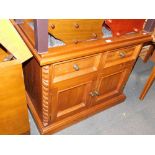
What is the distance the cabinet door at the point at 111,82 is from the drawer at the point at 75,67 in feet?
0.44

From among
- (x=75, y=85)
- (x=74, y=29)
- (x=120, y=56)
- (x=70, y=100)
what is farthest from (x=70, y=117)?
(x=74, y=29)

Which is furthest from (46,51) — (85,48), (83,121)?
(83,121)

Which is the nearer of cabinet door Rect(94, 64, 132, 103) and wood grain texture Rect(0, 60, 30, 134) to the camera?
wood grain texture Rect(0, 60, 30, 134)

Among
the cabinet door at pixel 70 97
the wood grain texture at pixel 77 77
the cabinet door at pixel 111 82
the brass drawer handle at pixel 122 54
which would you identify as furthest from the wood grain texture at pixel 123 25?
the cabinet door at pixel 70 97

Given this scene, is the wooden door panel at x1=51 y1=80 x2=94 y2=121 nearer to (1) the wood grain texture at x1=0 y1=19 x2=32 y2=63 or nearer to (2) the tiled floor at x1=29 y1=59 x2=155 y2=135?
(2) the tiled floor at x1=29 y1=59 x2=155 y2=135

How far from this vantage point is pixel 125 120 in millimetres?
1548

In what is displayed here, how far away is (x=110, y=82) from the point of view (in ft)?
4.67

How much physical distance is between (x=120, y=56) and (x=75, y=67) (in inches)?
14.8

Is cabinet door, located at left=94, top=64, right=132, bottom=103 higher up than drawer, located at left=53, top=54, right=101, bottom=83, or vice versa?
drawer, located at left=53, top=54, right=101, bottom=83

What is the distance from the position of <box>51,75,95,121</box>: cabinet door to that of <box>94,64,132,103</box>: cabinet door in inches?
3.5

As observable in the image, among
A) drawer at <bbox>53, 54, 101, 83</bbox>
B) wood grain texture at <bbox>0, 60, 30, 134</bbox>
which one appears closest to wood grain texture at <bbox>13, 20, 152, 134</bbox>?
drawer at <bbox>53, 54, 101, 83</bbox>

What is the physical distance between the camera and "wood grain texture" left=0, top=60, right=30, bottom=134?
0.85 m
